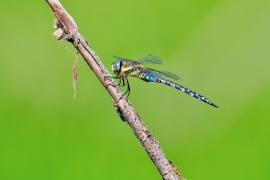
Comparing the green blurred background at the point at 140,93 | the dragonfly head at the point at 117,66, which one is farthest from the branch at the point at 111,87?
the green blurred background at the point at 140,93

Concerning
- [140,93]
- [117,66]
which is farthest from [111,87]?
[140,93]

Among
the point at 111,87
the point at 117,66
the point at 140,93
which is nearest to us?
the point at 111,87

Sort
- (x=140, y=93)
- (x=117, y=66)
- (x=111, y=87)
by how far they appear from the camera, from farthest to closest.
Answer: (x=140, y=93), (x=117, y=66), (x=111, y=87)

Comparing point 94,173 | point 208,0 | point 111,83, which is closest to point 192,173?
point 94,173

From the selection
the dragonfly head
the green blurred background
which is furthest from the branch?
the green blurred background

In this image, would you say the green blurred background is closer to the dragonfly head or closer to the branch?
the dragonfly head

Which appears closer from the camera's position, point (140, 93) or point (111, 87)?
point (111, 87)

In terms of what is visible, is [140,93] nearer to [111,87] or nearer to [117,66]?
[117,66]

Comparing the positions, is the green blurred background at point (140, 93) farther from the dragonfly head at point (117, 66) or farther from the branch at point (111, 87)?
the branch at point (111, 87)

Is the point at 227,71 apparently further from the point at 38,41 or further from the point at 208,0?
the point at 38,41
